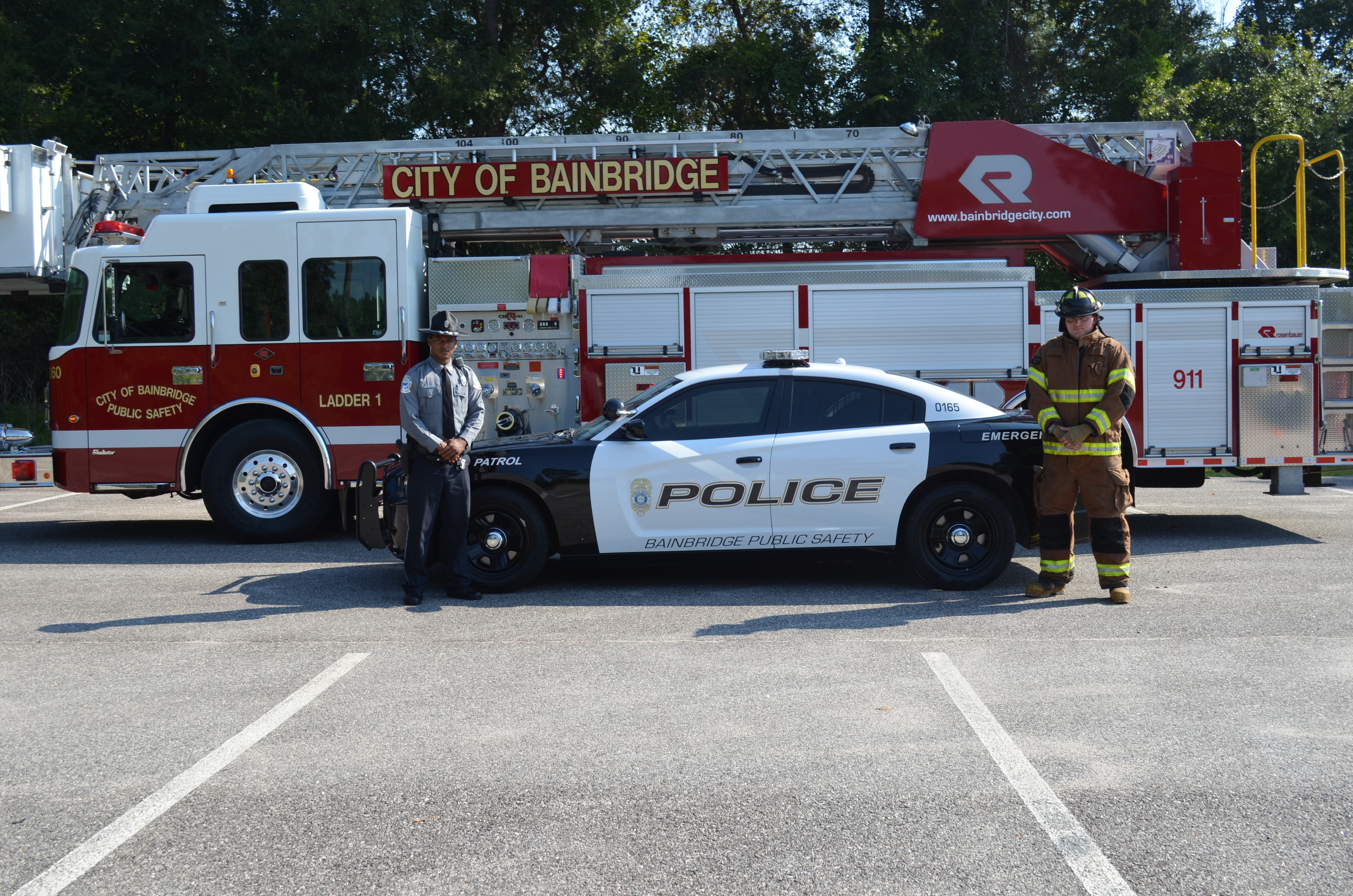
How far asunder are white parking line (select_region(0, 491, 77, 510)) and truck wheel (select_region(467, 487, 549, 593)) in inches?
294

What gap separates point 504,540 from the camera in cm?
789

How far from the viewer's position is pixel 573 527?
7781 mm

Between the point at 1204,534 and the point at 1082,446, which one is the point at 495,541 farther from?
the point at 1204,534

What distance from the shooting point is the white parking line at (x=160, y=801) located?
346 cm

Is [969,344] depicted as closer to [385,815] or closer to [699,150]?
[699,150]

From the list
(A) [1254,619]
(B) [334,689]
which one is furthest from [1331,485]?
(B) [334,689]

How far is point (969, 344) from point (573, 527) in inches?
175

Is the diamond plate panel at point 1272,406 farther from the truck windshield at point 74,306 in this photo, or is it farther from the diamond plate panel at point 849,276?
the truck windshield at point 74,306

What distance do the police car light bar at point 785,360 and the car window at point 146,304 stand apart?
214 inches

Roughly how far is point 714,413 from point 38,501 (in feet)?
35.5

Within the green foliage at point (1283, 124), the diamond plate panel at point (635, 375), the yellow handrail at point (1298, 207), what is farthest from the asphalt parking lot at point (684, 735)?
the green foliage at point (1283, 124)

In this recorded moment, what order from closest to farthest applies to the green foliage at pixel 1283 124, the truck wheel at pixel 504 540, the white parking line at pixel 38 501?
the truck wheel at pixel 504 540 → the white parking line at pixel 38 501 → the green foliage at pixel 1283 124


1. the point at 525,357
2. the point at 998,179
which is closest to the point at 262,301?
the point at 525,357

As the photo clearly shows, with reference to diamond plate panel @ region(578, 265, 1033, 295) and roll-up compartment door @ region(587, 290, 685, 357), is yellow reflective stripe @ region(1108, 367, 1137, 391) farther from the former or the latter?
roll-up compartment door @ region(587, 290, 685, 357)
